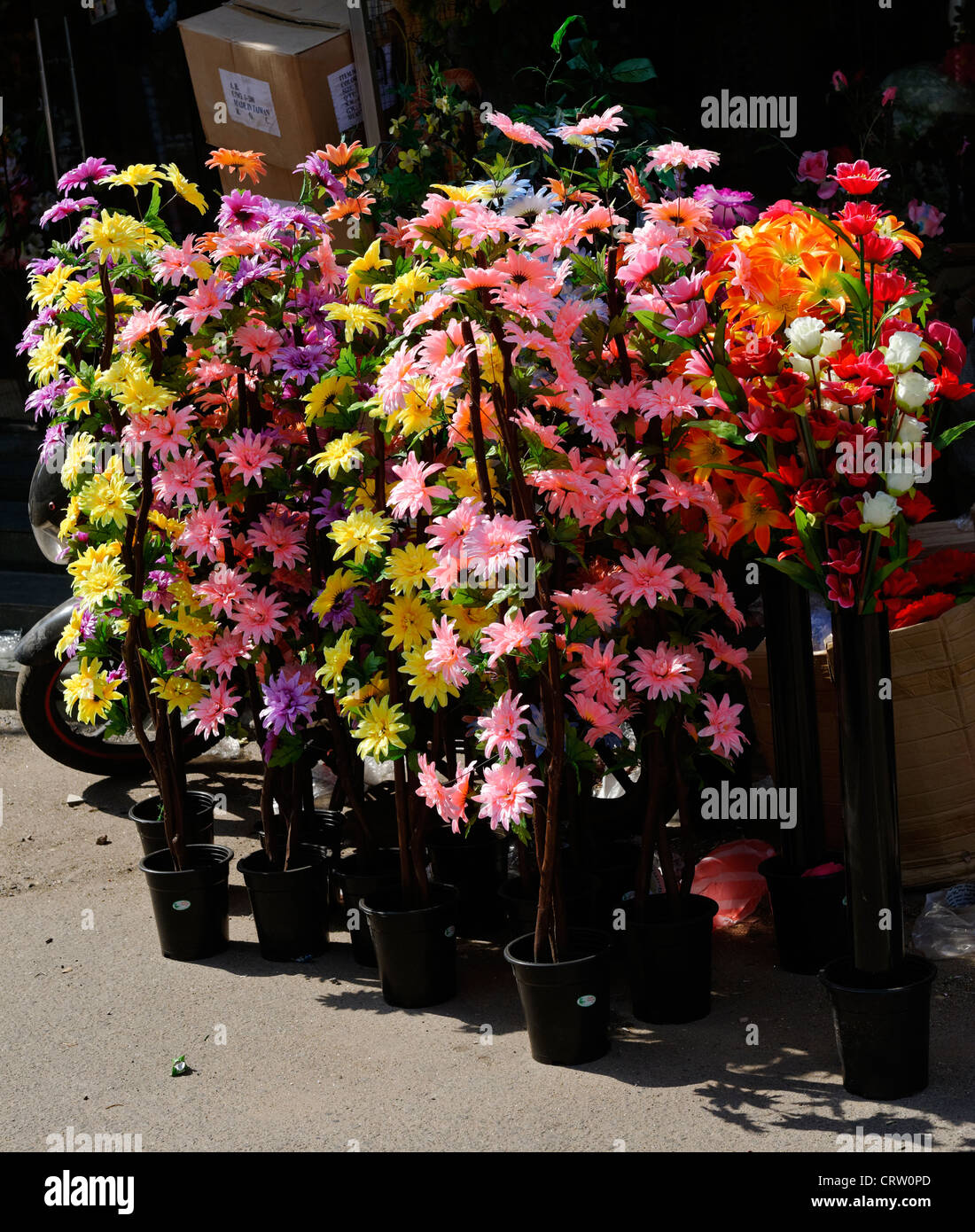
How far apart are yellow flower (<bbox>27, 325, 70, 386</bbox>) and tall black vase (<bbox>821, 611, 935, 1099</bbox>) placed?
211 centimetres

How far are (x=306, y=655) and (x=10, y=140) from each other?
25.6 feet

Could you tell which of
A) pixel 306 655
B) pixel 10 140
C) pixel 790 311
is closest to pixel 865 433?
pixel 790 311

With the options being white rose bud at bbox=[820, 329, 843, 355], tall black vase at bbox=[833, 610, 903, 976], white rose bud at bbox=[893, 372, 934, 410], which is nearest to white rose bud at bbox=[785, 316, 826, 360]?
white rose bud at bbox=[820, 329, 843, 355]

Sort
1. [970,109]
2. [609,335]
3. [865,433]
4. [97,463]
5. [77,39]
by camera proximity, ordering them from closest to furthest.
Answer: [865,433] < [609,335] < [97,463] < [970,109] < [77,39]

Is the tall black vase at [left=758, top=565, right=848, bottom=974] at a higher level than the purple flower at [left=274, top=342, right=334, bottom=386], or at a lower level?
lower

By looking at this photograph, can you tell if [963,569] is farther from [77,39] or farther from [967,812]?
[77,39]

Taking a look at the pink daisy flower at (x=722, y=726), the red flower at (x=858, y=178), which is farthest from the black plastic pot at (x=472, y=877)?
the red flower at (x=858, y=178)

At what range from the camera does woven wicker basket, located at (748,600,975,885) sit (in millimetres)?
3973

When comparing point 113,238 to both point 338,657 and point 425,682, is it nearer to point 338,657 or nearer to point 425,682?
point 338,657

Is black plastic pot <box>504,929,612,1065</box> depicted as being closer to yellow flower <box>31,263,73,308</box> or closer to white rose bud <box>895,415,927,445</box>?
white rose bud <box>895,415,927,445</box>

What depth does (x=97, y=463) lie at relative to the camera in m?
3.88

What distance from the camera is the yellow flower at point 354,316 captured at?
341 cm

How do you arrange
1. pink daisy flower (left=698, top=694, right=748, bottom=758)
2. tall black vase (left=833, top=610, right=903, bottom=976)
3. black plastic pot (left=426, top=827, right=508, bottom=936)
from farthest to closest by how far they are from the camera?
black plastic pot (left=426, top=827, right=508, bottom=936), pink daisy flower (left=698, top=694, right=748, bottom=758), tall black vase (left=833, top=610, right=903, bottom=976)

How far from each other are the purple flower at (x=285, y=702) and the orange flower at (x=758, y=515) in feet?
3.87
